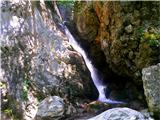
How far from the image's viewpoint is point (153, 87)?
6516mm

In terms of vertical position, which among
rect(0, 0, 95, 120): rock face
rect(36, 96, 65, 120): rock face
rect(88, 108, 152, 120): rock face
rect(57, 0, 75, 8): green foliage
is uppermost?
rect(57, 0, 75, 8): green foliage

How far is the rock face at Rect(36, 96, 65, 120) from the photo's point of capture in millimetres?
7215

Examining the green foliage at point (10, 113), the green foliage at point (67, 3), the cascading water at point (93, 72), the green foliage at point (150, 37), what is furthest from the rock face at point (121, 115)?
the green foliage at point (67, 3)

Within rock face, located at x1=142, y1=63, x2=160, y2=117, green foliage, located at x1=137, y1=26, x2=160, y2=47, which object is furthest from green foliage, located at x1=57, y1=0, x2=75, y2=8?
rock face, located at x1=142, y1=63, x2=160, y2=117

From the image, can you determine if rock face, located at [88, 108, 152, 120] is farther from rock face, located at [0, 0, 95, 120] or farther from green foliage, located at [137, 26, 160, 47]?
green foliage, located at [137, 26, 160, 47]

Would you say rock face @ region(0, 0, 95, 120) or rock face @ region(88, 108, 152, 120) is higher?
rock face @ region(0, 0, 95, 120)

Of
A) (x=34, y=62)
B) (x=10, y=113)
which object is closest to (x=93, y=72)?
(x=34, y=62)

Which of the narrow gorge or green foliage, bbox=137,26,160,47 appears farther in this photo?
green foliage, bbox=137,26,160,47

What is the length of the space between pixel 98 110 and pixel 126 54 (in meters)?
1.83

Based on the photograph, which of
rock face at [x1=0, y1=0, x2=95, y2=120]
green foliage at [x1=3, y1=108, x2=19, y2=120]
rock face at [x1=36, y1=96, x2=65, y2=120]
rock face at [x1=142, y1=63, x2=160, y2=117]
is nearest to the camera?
rock face at [x1=142, y1=63, x2=160, y2=117]

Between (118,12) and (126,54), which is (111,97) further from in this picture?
(118,12)

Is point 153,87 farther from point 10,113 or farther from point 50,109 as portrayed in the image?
point 10,113

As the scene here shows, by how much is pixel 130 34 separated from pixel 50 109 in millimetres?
3029

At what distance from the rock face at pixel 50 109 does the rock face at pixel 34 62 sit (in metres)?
0.25
